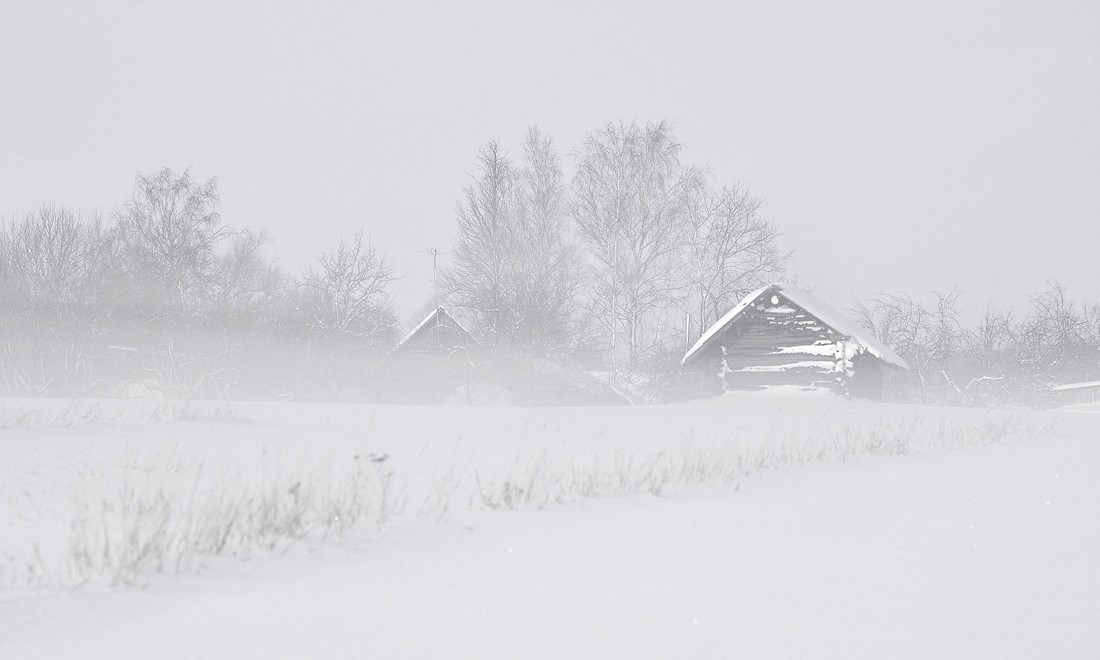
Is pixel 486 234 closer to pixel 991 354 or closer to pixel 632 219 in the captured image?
pixel 632 219

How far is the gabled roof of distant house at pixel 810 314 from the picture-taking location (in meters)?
21.0

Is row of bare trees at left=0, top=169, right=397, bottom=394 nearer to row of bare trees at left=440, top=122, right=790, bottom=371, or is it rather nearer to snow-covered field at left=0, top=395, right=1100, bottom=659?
row of bare trees at left=440, top=122, right=790, bottom=371

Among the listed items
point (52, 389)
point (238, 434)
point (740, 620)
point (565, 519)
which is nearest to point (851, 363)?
point (238, 434)

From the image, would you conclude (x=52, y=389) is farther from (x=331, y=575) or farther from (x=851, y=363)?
(x=331, y=575)

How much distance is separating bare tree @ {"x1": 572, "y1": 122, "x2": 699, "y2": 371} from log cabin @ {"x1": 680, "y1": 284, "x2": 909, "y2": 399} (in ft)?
20.0

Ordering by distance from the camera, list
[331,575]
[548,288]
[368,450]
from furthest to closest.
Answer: [548,288] < [368,450] < [331,575]

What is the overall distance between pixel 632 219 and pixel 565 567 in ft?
84.4

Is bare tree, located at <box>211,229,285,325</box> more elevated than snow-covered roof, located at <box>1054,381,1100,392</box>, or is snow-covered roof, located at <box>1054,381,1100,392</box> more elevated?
bare tree, located at <box>211,229,285,325</box>

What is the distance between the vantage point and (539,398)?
84.2 ft

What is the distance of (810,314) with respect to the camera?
2159 centimetres

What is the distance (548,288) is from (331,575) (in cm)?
2409

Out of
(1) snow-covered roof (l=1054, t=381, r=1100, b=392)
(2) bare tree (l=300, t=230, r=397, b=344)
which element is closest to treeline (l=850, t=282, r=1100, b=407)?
(1) snow-covered roof (l=1054, t=381, r=1100, b=392)

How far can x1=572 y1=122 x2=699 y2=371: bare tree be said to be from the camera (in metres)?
28.5

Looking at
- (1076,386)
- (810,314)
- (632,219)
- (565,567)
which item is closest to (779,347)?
(810,314)
